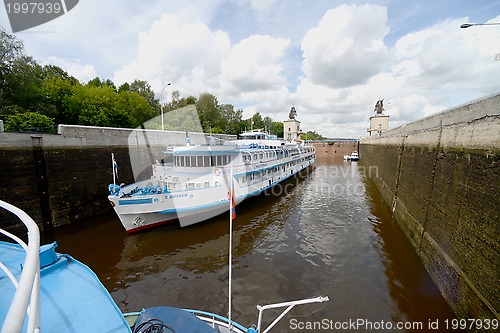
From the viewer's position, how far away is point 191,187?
1489cm

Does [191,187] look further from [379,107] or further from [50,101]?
[379,107]

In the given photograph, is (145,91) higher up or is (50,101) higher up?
(145,91)

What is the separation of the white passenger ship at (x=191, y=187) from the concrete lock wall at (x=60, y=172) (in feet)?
13.3

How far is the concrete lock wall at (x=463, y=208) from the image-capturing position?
19.8ft

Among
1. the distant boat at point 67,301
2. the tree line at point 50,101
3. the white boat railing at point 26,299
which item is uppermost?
the tree line at point 50,101

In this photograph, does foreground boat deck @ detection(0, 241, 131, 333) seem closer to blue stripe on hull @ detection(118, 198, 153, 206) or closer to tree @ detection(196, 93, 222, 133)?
blue stripe on hull @ detection(118, 198, 153, 206)

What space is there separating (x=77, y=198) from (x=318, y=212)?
712 inches

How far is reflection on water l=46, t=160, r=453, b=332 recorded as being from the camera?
8117 mm

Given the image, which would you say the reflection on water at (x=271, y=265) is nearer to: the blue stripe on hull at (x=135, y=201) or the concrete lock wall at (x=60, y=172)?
the concrete lock wall at (x=60, y=172)

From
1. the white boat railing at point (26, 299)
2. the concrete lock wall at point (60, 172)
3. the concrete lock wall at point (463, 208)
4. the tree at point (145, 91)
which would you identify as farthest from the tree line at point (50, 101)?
the concrete lock wall at point (463, 208)

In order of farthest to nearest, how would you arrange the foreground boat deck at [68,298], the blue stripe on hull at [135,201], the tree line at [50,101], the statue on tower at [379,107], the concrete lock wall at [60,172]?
the statue on tower at [379,107] < the tree line at [50,101] < the concrete lock wall at [60,172] < the blue stripe on hull at [135,201] < the foreground boat deck at [68,298]

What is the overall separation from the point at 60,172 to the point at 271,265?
15.3 m

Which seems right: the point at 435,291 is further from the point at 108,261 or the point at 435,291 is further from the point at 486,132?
the point at 108,261

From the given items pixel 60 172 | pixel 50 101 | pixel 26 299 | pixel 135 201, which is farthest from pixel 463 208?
pixel 50 101
